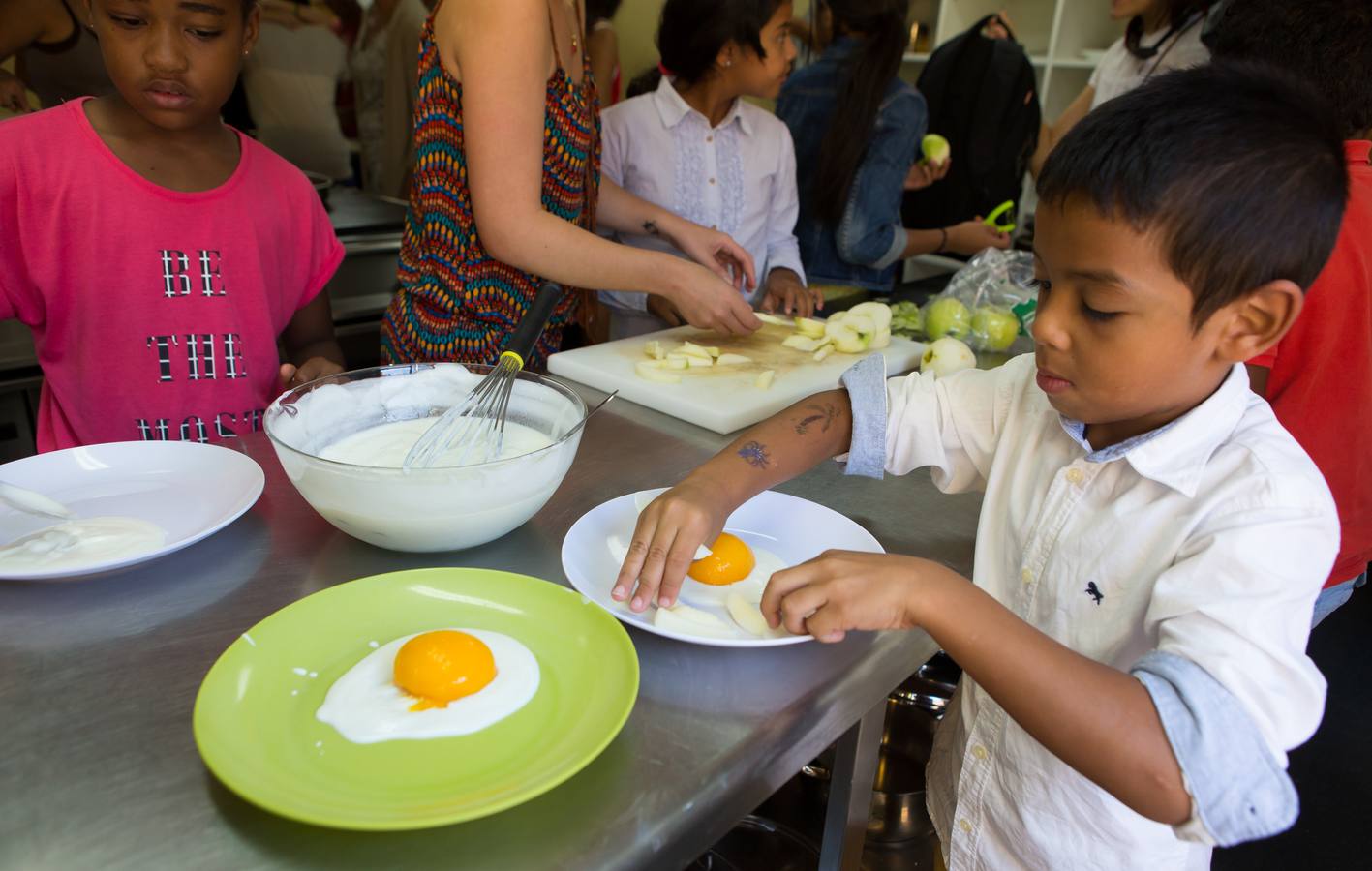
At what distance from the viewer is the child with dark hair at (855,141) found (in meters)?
2.62

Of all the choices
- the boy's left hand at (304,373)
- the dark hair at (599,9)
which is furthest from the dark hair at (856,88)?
the boy's left hand at (304,373)

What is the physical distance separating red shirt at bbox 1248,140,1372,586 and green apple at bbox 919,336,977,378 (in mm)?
438

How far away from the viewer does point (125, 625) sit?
0.84m

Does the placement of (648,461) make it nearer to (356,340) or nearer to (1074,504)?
(1074,504)

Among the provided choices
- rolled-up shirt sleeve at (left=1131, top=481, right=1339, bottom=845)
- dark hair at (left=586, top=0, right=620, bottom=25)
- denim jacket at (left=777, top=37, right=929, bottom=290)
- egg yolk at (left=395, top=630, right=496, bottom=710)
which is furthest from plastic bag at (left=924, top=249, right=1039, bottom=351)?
dark hair at (left=586, top=0, right=620, bottom=25)

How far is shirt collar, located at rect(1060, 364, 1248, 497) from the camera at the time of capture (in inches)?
32.9

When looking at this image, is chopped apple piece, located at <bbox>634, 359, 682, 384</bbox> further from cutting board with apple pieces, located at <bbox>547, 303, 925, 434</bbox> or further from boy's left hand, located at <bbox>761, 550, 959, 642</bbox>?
boy's left hand, located at <bbox>761, 550, 959, 642</bbox>

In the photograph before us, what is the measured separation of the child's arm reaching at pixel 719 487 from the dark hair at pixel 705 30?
49.3 inches

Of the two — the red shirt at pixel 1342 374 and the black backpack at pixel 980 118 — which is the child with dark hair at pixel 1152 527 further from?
the black backpack at pixel 980 118

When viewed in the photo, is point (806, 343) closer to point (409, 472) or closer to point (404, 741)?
point (409, 472)

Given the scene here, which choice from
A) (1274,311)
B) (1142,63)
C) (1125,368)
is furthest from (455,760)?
(1142,63)

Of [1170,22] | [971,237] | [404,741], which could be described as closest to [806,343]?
[404,741]

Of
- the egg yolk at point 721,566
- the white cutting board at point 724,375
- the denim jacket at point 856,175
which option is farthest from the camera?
the denim jacket at point 856,175

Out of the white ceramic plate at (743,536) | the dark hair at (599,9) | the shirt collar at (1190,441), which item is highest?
the dark hair at (599,9)
